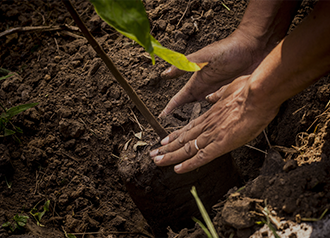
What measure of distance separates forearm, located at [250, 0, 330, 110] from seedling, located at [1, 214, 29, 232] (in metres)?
1.35

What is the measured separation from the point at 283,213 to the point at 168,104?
99 cm

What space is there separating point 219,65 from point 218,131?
0.50 m

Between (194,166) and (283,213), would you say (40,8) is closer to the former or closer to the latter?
(194,166)

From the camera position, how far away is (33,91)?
2.03 m

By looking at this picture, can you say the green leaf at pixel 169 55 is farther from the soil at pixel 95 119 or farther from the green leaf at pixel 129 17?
the soil at pixel 95 119

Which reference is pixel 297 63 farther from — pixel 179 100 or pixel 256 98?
pixel 179 100

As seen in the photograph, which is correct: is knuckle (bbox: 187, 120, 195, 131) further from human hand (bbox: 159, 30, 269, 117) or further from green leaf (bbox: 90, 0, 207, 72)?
green leaf (bbox: 90, 0, 207, 72)

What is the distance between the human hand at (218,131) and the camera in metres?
1.22

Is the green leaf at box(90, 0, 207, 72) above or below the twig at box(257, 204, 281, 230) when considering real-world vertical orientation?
above

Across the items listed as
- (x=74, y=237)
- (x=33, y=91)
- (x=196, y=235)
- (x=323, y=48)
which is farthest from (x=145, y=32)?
(x=33, y=91)

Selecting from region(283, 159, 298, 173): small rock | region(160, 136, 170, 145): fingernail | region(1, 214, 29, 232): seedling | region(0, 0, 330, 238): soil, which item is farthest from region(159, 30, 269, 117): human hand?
region(1, 214, 29, 232): seedling

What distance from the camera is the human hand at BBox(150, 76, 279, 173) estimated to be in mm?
1220

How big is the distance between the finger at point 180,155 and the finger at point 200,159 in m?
0.03

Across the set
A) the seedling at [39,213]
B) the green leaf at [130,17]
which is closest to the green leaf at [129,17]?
the green leaf at [130,17]
